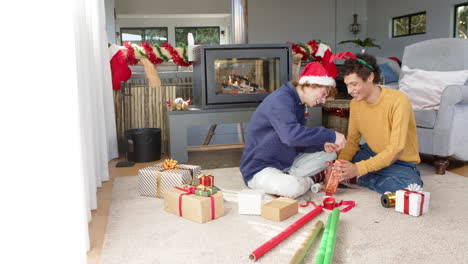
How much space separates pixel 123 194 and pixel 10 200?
1303 millimetres

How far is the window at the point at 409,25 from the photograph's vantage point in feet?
25.9

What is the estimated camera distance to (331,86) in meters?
2.27

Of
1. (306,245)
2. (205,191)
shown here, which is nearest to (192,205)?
(205,191)

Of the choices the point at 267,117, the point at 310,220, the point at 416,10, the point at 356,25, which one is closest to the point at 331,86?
the point at 267,117

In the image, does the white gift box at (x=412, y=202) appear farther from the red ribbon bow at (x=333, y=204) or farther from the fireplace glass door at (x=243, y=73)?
the fireplace glass door at (x=243, y=73)

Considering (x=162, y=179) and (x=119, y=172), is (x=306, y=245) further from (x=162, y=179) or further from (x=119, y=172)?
(x=119, y=172)

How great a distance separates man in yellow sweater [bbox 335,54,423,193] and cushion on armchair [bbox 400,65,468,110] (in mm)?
866

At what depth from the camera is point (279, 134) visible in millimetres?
2246

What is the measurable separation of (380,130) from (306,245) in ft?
3.51

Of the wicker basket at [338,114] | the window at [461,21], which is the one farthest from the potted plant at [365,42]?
the wicker basket at [338,114]

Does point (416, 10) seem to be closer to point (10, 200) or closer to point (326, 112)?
point (326, 112)

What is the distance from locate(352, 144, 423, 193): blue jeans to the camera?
221cm

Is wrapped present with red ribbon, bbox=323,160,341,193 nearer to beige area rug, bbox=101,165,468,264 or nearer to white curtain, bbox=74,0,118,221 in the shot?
beige area rug, bbox=101,165,468,264

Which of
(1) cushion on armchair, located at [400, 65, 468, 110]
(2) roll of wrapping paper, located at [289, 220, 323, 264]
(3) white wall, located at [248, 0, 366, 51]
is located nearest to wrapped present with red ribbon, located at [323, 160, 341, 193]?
(2) roll of wrapping paper, located at [289, 220, 323, 264]
